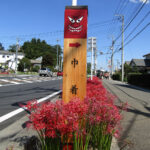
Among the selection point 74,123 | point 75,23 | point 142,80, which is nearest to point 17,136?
point 74,123

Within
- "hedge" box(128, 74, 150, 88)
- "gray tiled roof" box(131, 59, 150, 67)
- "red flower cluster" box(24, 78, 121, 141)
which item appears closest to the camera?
"red flower cluster" box(24, 78, 121, 141)

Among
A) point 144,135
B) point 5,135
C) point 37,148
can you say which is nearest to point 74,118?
point 37,148

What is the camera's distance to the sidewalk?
273cm

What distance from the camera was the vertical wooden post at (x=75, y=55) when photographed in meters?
3.19

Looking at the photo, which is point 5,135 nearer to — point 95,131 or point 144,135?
point 95,131

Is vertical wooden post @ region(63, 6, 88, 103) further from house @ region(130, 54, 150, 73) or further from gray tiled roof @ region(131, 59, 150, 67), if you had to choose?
gray tiled roof @ region(131, 59, 150, 67)

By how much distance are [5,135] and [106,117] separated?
8.71 feet

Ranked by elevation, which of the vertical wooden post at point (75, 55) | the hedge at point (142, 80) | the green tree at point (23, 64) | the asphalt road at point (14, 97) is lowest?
the asphalt road at point (14, 97)

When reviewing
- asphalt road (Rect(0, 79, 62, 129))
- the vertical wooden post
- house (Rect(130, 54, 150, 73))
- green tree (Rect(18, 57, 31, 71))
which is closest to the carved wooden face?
the vertical wooden post

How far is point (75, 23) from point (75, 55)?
582 millimetres

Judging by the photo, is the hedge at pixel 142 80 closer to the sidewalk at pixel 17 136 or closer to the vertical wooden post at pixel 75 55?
→ the sidewalk at pixel 17 136

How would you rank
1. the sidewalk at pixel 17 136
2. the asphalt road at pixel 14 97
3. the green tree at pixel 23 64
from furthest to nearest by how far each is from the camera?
the green tree at pixel 23 64 < the asphalt road at pixel 14 97 < the sidewalk at pixel 17 136

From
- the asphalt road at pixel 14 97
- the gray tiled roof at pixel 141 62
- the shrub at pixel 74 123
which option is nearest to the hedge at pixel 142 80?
the asphalt road at pixel 14 97

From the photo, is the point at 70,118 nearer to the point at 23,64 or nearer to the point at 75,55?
the point at 75,55
